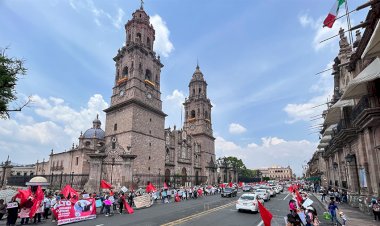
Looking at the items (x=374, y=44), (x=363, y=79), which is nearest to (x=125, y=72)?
(x=363, y=79)

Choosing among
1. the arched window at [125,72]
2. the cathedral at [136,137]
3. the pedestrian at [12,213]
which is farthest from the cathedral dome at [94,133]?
the pedestrian at [12,213]

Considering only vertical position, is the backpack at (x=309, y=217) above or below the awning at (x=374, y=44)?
below

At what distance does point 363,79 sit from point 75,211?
A: 1752 cm

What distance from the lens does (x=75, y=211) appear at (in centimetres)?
1475

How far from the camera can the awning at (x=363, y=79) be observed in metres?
10.3

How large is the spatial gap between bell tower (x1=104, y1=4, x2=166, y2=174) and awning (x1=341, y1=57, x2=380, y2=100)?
30004 mm

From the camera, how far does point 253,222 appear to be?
517 inches

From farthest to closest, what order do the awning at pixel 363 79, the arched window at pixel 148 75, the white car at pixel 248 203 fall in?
1. the arched window at pixel 148 75
2. the white car at pixel 248 203
3. the awning at pixel 363 79

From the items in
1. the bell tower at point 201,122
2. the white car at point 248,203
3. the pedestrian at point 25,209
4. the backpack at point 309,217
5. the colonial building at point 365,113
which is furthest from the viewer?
the bell tower at point 201,122

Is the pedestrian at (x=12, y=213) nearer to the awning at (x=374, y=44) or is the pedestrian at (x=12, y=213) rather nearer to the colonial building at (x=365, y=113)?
the colonial building at (x=365, y=113)

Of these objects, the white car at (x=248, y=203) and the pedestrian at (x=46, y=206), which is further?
the white car at (x=248, y=203)

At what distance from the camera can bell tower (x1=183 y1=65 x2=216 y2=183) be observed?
62787mm

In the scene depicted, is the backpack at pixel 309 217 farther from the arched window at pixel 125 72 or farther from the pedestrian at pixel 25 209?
the arched window at pixel 125 72

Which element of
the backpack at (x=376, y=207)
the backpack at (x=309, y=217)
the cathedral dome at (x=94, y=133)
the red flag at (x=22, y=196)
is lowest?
the backpack at (x=376, y=207)
